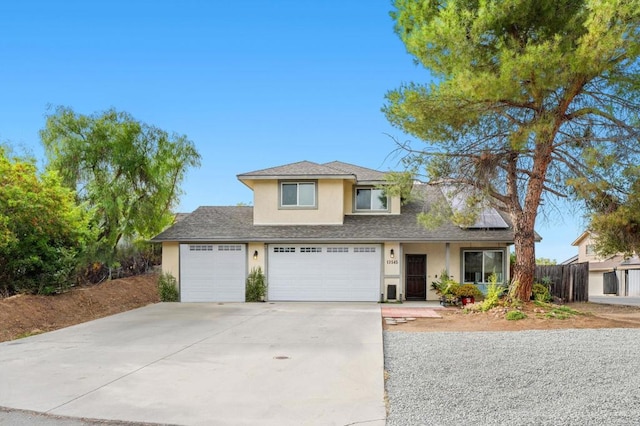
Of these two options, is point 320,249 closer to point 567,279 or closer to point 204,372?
point 567,279

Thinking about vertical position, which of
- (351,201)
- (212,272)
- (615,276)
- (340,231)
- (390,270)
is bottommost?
(615,276)

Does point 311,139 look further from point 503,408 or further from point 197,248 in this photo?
point 503,408

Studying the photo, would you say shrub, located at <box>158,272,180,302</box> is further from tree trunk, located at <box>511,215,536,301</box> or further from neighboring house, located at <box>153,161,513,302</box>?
tree trunk, located at <box>511,215,536,301</box>

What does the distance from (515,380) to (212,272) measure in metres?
14.0

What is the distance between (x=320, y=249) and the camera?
18562 millimetres

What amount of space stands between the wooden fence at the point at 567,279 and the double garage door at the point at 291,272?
7249mm

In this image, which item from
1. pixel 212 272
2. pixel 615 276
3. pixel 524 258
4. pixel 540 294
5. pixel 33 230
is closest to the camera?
pixel 524 258

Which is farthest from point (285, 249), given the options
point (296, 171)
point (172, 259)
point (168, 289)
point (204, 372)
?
point (204, 372)

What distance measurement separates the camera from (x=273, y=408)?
555cm

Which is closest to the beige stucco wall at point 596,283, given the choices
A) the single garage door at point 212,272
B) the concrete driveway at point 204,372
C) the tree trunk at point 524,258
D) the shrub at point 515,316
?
the tree trunk at point 524,258

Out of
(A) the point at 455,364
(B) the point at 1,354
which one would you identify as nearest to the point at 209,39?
(B) the point at 1,354

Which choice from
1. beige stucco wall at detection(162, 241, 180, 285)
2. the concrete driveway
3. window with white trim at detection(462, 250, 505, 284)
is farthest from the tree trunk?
beige stucco wall at detection(162, 241, 180, 285)

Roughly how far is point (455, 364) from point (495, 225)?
39.2 ft

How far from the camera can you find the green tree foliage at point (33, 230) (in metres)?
13.3
